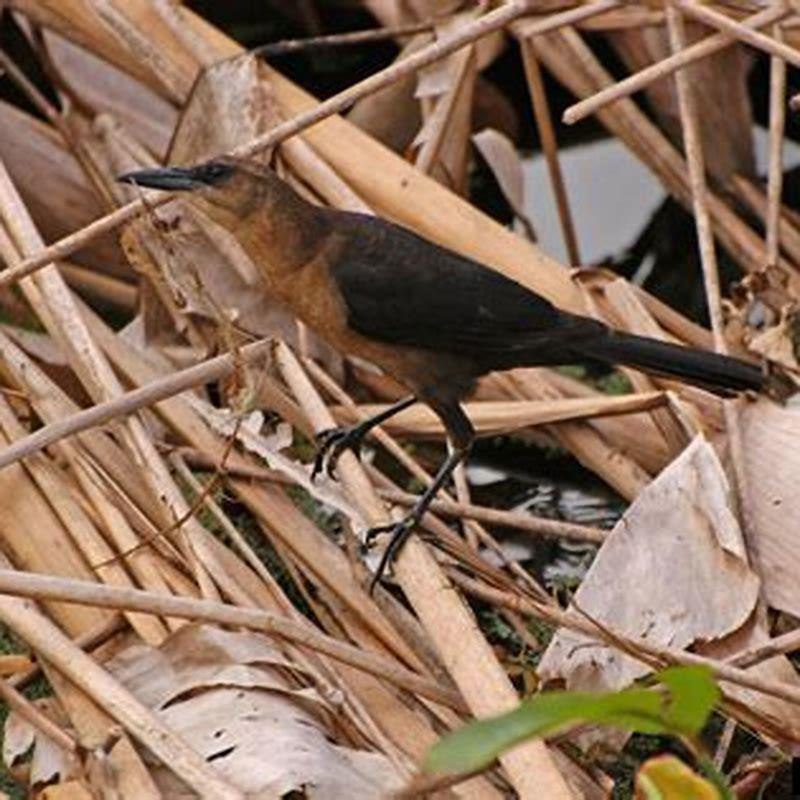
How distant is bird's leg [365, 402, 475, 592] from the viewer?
339 centimetres

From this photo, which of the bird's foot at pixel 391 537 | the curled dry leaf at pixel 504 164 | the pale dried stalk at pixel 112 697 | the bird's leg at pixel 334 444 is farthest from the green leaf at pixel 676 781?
the curled dry leaf at pixel 504 164

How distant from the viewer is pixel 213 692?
314cm

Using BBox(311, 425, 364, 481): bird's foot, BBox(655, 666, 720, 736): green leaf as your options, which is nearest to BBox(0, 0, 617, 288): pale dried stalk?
BBox(311, 425, 364, 481): bird's foot

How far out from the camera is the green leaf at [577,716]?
2.03 meters

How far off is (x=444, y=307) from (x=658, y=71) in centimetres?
49

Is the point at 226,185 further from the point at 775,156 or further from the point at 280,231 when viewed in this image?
the point at 775,156

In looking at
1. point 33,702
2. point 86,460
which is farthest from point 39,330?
point 33,702

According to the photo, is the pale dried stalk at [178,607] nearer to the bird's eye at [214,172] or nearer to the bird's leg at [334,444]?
the bird's leg at [334,444]

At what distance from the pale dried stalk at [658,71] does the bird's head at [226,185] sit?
0.46m

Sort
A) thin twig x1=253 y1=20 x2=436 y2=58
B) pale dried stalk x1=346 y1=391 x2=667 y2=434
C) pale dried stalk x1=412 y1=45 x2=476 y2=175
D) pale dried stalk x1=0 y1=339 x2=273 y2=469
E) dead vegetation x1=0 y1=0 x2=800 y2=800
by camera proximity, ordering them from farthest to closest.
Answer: pale dried stalk x1=412 y1=45 x2=476 y2=175 < thin twig x1=253 y1=20 x2=436 y2=58 < pale dried stalk x1=346 y1=391 x2=667 y2=434 < pale dried stalk x1=0 y1=339 x2=273 y2=469 < dead vegetation x1=0 y1=0 x2=800 y2=800

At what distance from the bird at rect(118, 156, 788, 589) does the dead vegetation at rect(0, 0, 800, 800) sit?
96 mm

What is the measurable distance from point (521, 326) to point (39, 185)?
1.38 meters

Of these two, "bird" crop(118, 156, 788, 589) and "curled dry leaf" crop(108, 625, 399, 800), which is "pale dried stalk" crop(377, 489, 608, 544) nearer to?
"bird" crop(118, 156, 788, 589)

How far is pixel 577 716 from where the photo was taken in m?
2.08
